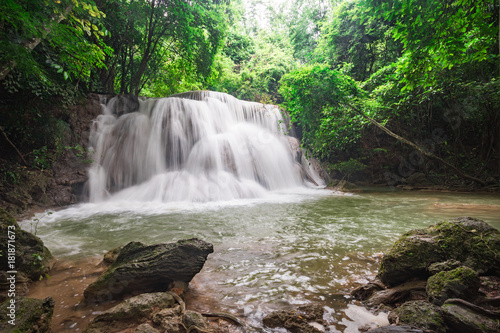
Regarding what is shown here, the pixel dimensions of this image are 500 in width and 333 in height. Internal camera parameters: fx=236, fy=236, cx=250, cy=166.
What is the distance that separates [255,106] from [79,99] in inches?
417

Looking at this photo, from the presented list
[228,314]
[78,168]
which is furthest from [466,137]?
[78,168]

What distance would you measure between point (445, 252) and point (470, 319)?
106 cm

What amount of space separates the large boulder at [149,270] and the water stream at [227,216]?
0.22m

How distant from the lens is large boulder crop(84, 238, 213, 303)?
2.43 m

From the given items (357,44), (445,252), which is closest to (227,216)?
(445,252)

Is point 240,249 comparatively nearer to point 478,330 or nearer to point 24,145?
point 478,330

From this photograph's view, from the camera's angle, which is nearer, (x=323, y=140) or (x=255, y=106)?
(x=323, y=140)

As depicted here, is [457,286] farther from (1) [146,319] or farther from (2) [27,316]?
(2) [27,316]

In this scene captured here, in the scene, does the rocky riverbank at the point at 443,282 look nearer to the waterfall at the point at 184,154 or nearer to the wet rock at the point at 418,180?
the waterfall at the point at 184,154

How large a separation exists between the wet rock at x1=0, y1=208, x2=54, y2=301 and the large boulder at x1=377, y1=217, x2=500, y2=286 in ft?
13.4

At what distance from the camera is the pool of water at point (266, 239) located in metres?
2.49

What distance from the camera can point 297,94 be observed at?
10180mm

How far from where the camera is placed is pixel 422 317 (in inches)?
70.1

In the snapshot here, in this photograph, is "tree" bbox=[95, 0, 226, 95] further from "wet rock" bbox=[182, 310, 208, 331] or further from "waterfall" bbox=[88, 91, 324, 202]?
"wet rock" bbox=[182, 310, 208, 331]
